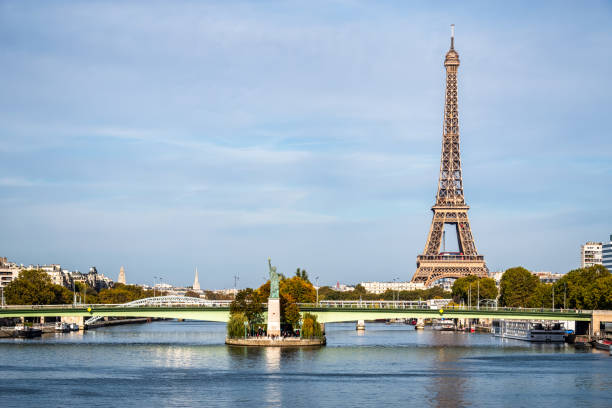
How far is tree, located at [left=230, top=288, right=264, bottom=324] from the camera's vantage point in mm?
105500

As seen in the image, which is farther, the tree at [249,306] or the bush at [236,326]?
the tree at [249,306]

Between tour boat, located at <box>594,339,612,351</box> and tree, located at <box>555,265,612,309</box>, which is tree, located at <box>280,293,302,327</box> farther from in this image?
tree, located at <box>555,265,612,309</box>

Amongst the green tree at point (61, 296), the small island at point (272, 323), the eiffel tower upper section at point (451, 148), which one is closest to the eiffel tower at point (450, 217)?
the eiffel tower upper section at point (451, 148)

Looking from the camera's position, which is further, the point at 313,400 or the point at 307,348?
the point at 307,348

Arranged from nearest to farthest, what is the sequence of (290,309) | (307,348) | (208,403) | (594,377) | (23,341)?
1. (208,403)
2. (594,377)
3. (307,348)
4. (290,309)
5. (23,341)

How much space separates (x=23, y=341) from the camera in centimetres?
11694

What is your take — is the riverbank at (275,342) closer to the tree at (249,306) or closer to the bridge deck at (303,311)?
the tree at (249,306)

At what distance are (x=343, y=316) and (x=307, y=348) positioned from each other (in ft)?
37.4

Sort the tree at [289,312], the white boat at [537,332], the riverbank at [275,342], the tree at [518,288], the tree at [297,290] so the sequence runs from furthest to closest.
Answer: the tree at [518,288] < the tree at [297,290] < the white boat at [537,332] < the tree at [289,312] < the riverbank at [275,342]

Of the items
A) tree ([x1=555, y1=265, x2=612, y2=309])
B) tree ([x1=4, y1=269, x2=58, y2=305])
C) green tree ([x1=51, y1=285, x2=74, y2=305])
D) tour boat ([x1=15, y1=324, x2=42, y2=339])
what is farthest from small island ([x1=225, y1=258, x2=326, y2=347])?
green tree ([x1=51, y1=285, x2=74, y2=305])

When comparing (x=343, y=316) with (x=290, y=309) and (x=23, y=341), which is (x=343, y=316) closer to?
(x=290, y=309)

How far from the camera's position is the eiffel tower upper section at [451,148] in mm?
187075

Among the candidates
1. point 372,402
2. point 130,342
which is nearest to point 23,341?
point 130,342

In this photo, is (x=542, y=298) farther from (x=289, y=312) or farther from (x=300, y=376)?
(x=300, y=376)
